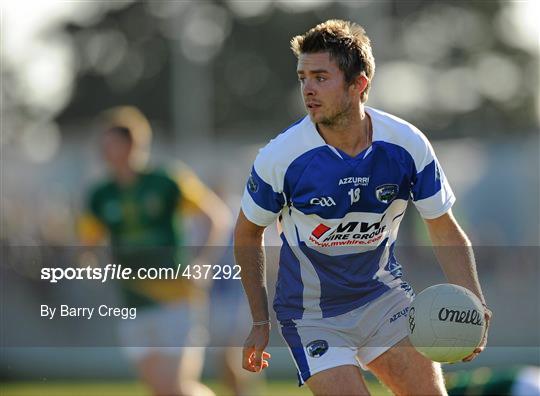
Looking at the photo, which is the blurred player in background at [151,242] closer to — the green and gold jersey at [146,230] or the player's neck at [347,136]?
the green and gold jersey at [146,230]

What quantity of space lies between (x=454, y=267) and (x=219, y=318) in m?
6.71

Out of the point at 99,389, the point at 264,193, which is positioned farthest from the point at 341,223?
the point at 99,389

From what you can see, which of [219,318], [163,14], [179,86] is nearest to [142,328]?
[219,318]

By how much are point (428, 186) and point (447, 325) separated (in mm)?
786

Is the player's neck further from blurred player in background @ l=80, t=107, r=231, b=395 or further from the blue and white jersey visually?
blurred player in background @ l=80, t=107, r=231, b=395

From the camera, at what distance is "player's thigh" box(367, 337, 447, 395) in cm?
643

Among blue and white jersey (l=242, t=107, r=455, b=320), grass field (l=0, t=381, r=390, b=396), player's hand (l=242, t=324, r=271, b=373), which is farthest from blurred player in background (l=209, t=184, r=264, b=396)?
player's hand (l=242, t=324, r=271, b=373)

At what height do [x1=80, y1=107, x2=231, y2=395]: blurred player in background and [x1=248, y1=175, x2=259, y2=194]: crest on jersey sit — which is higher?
[x1=248, y1=175, x2=259, y2=194]: crest on jersey

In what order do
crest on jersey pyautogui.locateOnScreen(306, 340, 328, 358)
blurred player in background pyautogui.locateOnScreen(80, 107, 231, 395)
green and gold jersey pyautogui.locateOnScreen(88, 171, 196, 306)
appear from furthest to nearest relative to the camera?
green and gold jersey pyautogui.locateOnScreen(88, 171, 196, 306) → blurred player in background pyautogui.locateOnScreen(80, 107, 231, 395) → crest on jersey pyautogui.locateOnScreen(306, 340, 328, 358)

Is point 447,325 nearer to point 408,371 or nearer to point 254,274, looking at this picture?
point 408,371

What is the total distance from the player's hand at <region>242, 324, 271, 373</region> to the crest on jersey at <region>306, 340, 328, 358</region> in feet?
0.82

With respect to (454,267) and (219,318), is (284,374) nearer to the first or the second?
(219,318)

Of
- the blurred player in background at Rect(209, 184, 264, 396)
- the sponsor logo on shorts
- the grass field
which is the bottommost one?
the grass field

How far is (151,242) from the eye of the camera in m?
9.46
